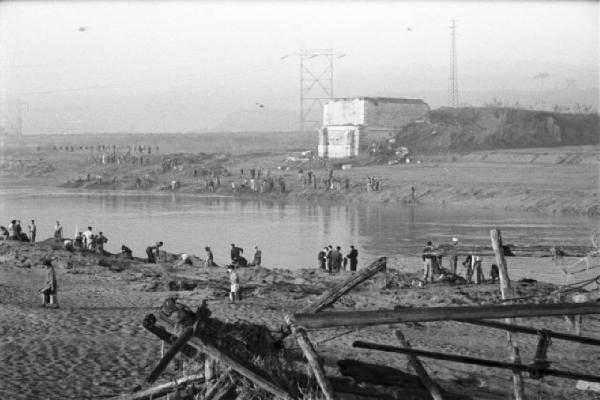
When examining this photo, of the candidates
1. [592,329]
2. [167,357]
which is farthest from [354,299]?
[167,357]

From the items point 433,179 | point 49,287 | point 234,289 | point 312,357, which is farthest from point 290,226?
point 312,357

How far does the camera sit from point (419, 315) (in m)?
6.39

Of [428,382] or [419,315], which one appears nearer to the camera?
→ [419,315]

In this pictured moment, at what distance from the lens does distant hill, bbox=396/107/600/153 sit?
6525 cm

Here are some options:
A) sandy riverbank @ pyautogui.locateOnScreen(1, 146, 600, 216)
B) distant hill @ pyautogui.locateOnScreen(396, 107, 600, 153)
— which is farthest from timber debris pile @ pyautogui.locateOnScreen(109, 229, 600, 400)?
distant hill @ pyautogui.locateOnScreen(396, 107, 600, 153)

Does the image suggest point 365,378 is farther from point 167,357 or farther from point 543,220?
point 543,220

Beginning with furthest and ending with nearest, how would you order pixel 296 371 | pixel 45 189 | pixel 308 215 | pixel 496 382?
pixel 45 189, pixel 308 215, pixel 496 382, pixel 296 371

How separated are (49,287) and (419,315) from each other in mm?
10399

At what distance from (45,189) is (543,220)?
41.0 meters

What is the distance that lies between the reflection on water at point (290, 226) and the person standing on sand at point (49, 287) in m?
11.2

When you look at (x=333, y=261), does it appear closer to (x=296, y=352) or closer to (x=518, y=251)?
(x=518, y=251)

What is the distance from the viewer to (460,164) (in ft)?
180

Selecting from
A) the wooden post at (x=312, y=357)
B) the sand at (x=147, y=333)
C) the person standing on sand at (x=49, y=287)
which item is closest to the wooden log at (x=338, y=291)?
the wooden post at (x=312, y=357)

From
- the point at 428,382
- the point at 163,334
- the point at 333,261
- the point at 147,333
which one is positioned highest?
the point at 163,334
